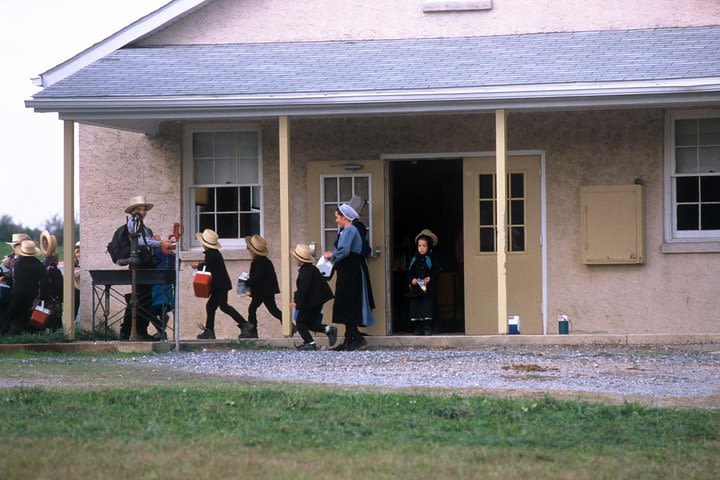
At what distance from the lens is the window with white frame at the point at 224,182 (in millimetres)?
17062

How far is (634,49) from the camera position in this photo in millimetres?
15617

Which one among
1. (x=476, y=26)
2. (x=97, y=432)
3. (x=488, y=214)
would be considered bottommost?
(x=97, y=432)

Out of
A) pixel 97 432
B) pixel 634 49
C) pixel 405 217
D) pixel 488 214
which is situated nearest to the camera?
pixel 97 432

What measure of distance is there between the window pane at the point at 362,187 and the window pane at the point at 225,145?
1.66 m

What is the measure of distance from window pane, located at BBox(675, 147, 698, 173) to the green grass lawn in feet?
24.4

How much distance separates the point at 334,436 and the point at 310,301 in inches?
254

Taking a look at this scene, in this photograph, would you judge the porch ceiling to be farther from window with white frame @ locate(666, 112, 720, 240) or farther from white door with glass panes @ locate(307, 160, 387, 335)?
white door with glass panes @ locate(307, 160, 387, 335)

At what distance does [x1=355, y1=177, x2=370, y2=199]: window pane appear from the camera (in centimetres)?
1675

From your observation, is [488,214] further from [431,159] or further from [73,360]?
[73,360]

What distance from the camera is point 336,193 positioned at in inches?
662

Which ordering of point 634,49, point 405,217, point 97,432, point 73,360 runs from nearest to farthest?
point 97,432 → point 73,360 → point 634,49 → point 405,217

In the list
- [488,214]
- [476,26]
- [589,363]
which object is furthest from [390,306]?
[589,363]

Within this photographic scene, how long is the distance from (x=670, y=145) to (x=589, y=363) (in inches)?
181

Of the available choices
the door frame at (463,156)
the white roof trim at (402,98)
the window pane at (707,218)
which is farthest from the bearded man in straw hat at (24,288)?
the window pane at (707,218)
